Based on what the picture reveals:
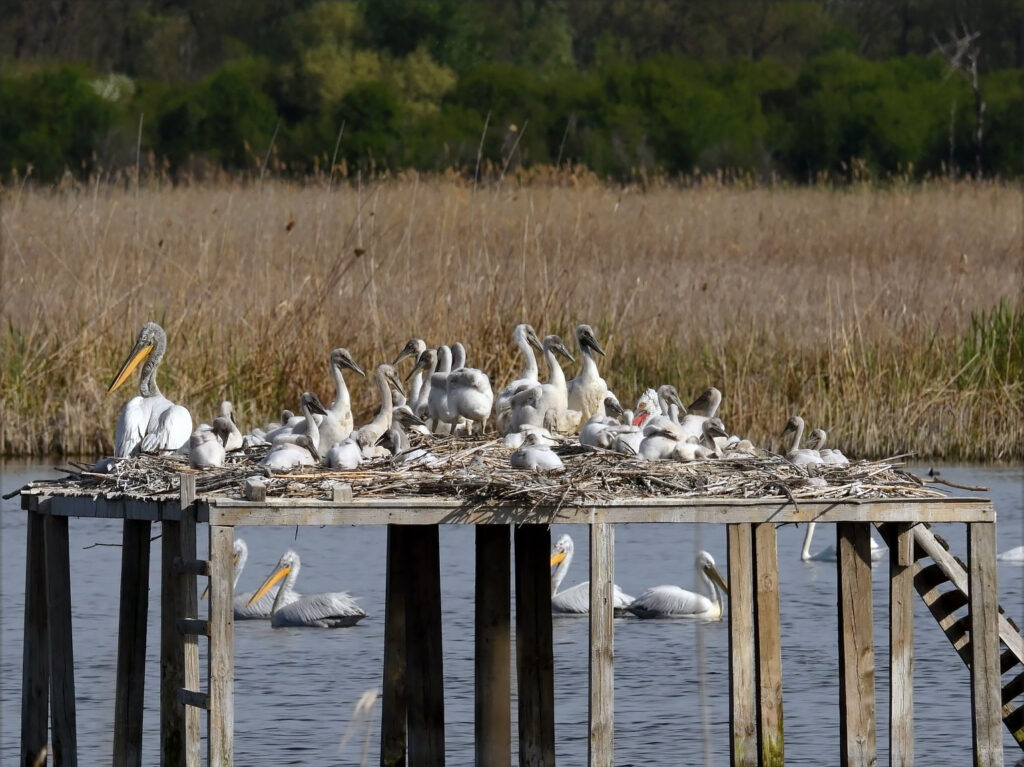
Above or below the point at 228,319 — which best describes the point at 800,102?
above

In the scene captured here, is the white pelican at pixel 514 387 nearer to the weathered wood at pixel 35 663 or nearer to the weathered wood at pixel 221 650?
the weathered wood at pixel 35 663

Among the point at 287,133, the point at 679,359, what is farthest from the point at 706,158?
the point at 679,359

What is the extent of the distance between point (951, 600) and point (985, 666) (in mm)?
1083

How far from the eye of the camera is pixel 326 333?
52.4 feet

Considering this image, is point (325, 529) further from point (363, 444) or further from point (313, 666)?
point (363, 444)

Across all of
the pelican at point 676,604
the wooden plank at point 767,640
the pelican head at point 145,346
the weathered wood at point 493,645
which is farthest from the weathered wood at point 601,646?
the pelican at point 676,604

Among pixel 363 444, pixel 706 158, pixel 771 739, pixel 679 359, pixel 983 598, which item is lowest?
pixel 771 739

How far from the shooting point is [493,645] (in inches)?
346

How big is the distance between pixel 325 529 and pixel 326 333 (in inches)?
74.0

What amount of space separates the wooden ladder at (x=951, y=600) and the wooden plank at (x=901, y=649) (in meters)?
0.06

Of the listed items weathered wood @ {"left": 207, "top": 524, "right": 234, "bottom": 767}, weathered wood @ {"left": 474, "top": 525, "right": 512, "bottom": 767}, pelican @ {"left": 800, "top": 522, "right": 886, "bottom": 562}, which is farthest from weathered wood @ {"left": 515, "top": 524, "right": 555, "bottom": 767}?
pelican @ {"left": 800, "top": 522, "right": 886, "bottom": 562}

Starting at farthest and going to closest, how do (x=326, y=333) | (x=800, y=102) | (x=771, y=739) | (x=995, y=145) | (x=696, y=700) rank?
(x=800, y=102) < (x=995, y=145) < (x=326, y=333) < (x=696, y=700) < (x=771, y=739)

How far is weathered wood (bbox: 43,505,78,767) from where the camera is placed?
28.1 ft

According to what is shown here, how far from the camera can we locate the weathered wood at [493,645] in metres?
8.69
